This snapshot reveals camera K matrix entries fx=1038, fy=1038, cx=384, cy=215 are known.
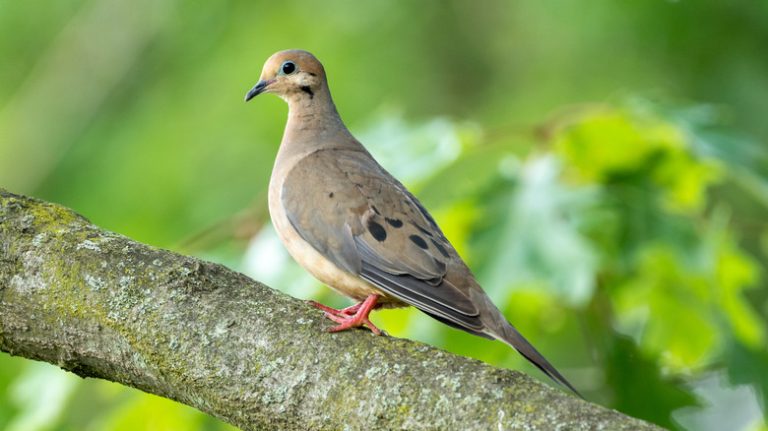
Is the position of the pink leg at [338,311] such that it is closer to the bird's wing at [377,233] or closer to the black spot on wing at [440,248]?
the bird's wing at [377,233]

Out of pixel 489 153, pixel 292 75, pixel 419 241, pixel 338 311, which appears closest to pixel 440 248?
pixel 419 241

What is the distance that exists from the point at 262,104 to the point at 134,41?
1.21 m

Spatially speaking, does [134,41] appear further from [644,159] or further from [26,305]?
[26,305]

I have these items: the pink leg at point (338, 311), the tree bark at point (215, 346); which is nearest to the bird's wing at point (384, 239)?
the pink leg at point (338, 311)

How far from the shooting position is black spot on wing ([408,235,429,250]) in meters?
3.20

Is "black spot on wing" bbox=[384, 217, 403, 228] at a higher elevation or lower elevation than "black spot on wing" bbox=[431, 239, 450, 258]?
higher

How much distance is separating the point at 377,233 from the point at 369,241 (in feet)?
0.12

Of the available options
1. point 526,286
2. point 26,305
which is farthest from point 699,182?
point 26,305

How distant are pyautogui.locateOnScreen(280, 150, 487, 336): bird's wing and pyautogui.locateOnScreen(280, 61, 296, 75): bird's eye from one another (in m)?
0.66

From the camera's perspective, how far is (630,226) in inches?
160

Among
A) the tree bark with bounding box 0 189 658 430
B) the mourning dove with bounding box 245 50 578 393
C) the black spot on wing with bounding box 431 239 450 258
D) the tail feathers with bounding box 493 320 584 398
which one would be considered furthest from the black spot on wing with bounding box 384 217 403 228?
the tree bark with bounding box 0 189 658 430

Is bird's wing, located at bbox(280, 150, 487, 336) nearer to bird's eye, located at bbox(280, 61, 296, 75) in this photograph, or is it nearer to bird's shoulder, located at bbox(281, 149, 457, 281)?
bird's shoulder, located at bbox(281, 149, 457, 281)

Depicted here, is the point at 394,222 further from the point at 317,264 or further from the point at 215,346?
the point at 215,346

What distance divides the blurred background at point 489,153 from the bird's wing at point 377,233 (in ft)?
1.39
